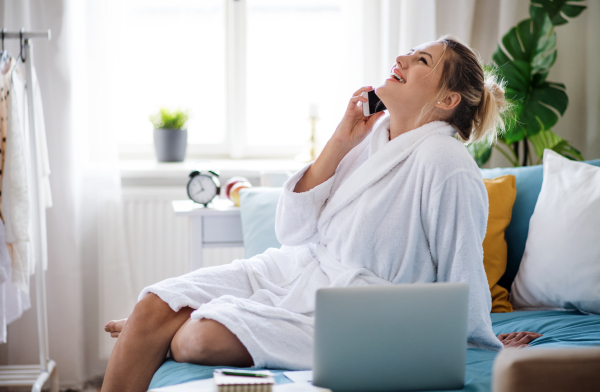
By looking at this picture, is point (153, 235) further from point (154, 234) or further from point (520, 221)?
point (520, 221)

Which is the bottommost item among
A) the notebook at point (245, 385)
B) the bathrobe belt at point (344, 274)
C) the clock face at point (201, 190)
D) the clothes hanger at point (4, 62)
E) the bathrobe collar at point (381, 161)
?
the notebook at point (245, 385)

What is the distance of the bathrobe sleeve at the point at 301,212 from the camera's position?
58.3 inches

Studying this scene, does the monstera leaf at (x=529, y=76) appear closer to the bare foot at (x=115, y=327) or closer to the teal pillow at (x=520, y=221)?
the teal pillow at (x=520, y=221)

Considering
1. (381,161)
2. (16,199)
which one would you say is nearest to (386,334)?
(381,161)

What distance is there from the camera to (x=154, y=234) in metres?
2.60

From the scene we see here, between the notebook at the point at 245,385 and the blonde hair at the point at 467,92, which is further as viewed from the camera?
the blonde hair at the point at 467,92

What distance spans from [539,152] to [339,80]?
3.17ft

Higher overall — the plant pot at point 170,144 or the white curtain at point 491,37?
the white curtain at point 491,37

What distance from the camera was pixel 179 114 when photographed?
265cm

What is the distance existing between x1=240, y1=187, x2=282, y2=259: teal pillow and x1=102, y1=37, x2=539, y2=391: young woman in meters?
0.28

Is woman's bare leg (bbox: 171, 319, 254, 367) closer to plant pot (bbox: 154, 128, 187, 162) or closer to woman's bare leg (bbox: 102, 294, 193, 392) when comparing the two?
woman's bare leg (bbox: 102, 294, 193, 392)

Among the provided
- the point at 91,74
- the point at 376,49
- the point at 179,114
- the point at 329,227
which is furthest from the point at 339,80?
the point at 329,227

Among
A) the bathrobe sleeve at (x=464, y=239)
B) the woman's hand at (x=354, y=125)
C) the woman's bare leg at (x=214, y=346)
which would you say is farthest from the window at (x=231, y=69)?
the woman's bare leg at (x=214, y=346)

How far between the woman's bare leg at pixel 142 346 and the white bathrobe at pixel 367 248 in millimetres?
37
